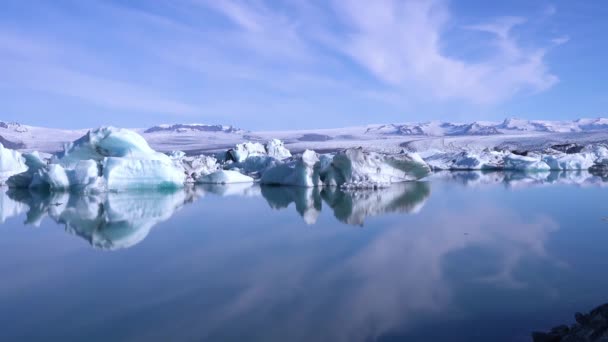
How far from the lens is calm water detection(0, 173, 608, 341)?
2541mm

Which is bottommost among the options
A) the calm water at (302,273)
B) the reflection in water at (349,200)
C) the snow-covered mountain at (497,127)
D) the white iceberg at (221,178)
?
the white iceberg at (221,178)

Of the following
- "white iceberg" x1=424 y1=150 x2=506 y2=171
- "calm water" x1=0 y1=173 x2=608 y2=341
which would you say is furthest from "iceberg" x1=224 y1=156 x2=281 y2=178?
"white iceberg" x1=424 y1=150 x2=506 y2=171

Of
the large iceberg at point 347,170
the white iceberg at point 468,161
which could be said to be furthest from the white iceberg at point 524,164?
the large iceberg at point 347,170

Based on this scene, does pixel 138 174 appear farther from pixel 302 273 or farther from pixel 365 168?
pixel 302 273

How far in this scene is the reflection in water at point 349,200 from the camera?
21.8 ft

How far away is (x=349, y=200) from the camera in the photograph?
8.20 m

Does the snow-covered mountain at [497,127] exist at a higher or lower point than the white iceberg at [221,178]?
higher

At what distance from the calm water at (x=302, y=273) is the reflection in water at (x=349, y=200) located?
92 millimetres

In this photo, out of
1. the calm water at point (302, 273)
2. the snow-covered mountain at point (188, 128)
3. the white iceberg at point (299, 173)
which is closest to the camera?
the calm water at point (302, 273)

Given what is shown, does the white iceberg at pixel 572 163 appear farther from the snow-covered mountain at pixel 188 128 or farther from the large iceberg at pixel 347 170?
the snow-covered mountain at pixel 188 128

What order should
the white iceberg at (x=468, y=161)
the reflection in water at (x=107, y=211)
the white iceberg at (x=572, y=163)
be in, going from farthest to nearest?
the white iceberg at (x=468, y=161) < the white iceberg at (x=572, y=163) < the reflection in water at (x=107, y=211)

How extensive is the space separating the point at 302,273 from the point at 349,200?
4712mm

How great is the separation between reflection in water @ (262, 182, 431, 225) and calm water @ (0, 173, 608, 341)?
92 millimetres

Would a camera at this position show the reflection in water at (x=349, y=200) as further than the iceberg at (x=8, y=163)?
No
